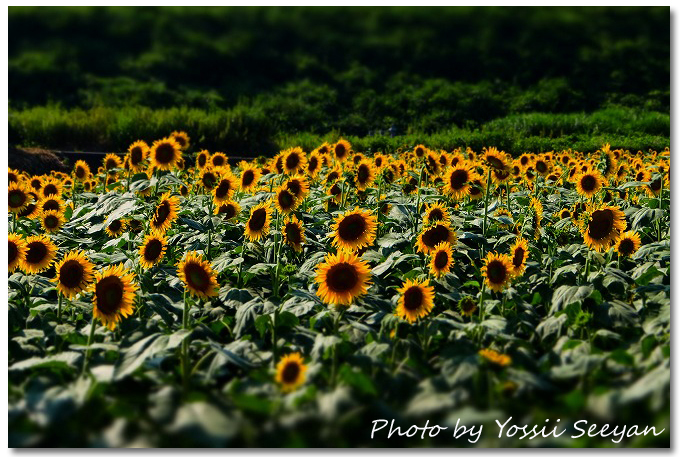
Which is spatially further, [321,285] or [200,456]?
[321,285]

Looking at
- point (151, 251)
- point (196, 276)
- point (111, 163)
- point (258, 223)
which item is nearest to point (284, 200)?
point (258, 223)

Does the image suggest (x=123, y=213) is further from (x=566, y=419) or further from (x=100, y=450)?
(x=566, y=419)

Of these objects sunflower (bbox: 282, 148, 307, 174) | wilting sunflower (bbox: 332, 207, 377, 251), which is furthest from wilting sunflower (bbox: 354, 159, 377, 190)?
wilting sunflower (bbox: 332, 207, 377, 251)

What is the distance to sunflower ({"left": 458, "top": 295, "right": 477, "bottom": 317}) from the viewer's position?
2941mm

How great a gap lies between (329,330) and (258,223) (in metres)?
1.00

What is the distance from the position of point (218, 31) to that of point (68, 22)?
110 cm

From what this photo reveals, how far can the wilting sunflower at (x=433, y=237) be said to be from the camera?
3.36 meters

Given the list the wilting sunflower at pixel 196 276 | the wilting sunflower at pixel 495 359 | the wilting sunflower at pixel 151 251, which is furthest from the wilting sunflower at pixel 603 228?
the wilting sunflower at pixel 151 251

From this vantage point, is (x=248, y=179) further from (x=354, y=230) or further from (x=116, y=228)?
(x=354, y=230)

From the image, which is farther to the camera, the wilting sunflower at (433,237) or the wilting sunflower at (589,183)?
the wilting sunflower at (589,183)

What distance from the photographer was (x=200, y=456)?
6.47ft

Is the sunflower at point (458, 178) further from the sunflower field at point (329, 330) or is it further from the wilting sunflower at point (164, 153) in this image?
the wilting sunflower at point (164, 153)

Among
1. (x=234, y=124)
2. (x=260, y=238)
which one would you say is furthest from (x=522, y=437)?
(x=234, y=124)

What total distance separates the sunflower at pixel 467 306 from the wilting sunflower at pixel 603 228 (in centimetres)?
84
